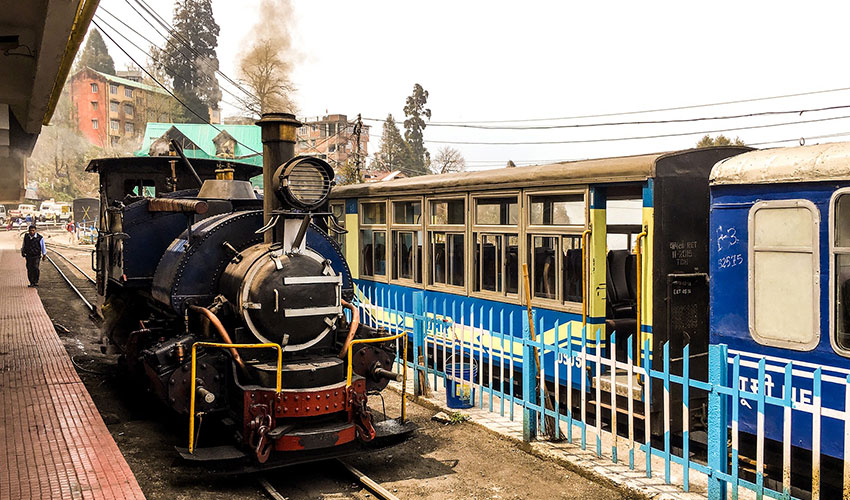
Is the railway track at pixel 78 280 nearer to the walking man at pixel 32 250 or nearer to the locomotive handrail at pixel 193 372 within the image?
the walking man at pixel 32 250

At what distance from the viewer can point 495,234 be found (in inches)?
346

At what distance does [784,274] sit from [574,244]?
8.03ft

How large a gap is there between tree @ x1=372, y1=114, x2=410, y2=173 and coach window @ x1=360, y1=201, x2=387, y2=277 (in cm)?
5084

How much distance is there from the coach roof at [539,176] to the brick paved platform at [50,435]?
522 cm

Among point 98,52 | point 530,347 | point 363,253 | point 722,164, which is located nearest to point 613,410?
point 530,347

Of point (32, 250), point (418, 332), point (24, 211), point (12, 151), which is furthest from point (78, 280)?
point (24, 211)

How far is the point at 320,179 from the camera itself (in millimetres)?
6051

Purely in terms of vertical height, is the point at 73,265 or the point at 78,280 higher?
the point at 73,265

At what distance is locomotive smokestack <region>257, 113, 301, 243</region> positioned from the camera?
6.26 meters

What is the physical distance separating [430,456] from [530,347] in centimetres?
145

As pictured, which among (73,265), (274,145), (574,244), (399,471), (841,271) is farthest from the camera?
(73,265)

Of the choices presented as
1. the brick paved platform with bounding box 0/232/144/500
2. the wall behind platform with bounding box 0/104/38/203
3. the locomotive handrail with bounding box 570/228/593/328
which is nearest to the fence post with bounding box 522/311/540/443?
the locomotive handrail with bounding box 570/228/593/328

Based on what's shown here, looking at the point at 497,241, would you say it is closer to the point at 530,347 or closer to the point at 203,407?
the point at 530,347

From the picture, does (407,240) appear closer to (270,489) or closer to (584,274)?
(584,274)
